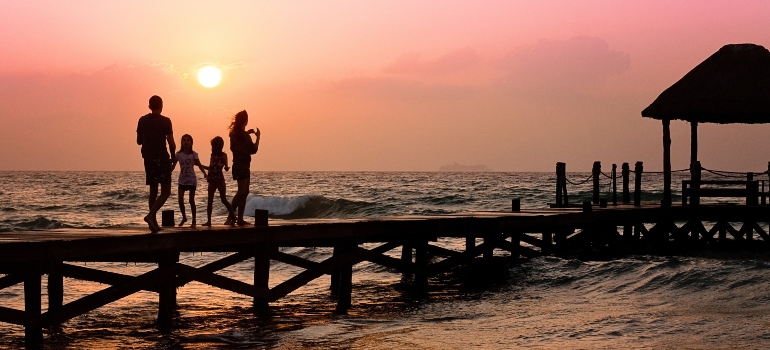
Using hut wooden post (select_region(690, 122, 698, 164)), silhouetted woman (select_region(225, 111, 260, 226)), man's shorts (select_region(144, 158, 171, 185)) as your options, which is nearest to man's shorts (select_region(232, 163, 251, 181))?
silhouetted woman (select_region(225, 111, 260, 226))

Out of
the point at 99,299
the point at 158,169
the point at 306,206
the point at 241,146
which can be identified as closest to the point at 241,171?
the point at 241,146

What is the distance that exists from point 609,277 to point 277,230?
7.92 m

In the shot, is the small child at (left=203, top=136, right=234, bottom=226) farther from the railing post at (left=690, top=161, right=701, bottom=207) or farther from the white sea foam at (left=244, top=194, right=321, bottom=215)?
the white sea foam at (left=244, top=194, right=321, bottom=215)

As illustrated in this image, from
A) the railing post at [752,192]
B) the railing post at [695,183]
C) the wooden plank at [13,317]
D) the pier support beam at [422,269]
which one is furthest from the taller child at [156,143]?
the railing post at [752,192]

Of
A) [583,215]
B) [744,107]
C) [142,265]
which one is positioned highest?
[744,107]

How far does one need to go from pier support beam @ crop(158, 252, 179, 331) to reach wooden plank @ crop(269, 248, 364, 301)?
1603 mm

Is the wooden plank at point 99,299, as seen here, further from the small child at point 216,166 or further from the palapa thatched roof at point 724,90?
the palapa thatched roof at point 724,90

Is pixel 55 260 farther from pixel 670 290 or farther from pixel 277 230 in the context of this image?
pixel 670 290

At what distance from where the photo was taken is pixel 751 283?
16594mm

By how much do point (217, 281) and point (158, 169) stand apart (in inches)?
84.0

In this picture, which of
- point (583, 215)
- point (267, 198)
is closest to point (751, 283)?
point (583, 215)

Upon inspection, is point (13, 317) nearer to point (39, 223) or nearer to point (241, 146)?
point (241, 146)

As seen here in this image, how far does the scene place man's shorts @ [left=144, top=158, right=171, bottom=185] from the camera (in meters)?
11.4

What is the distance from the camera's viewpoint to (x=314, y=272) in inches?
561
